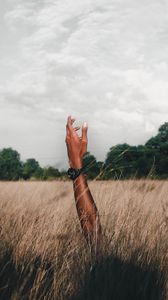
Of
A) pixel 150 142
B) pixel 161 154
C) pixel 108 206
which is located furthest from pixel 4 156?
pixel 108 206

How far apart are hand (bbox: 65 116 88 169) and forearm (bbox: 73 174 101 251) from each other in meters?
0.11

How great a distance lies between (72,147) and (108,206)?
3.51 feet

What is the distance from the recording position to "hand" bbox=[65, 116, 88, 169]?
2.74m

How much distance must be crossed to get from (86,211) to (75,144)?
413mm

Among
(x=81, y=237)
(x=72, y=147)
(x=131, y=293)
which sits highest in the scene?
(x=72, y=147)

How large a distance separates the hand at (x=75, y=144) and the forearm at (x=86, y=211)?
0.35ft

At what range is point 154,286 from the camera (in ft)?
7.91

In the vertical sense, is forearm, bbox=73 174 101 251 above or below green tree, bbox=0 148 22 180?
below

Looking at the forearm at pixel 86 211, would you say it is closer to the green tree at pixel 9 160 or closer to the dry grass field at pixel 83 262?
the dry grass field at pixel 83 262

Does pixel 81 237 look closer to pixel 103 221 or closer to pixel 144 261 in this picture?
pixel 103 221

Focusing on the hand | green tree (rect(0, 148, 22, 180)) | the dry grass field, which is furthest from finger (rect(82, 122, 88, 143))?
green tree (rect(0, 148, 22, 180))

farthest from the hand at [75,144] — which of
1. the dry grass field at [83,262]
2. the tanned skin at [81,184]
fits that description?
the dry grass field at [83,262]

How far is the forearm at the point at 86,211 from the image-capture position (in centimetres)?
270

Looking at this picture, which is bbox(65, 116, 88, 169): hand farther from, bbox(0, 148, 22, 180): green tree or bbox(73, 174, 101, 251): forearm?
bbox(0, 148, 22, 180): green tree
